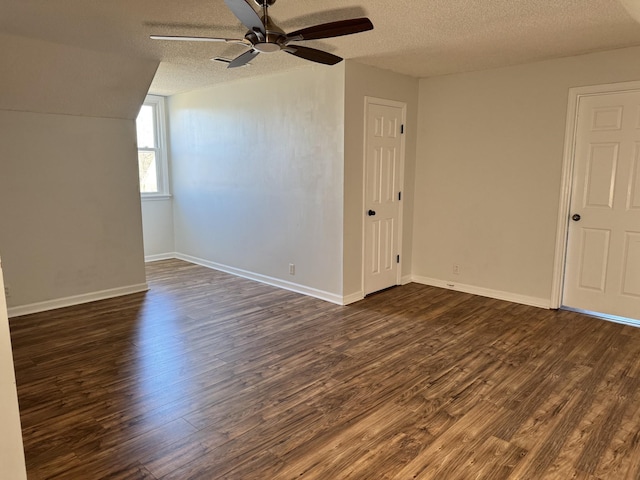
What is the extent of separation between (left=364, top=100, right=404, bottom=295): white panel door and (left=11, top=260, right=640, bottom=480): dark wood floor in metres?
0.61

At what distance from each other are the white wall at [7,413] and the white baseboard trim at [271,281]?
3.45 metres

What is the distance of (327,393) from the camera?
106 inches

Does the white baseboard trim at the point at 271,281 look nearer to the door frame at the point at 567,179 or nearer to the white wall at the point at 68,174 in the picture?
the white wall at the point at 68,174

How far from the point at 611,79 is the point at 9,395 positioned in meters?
4.69

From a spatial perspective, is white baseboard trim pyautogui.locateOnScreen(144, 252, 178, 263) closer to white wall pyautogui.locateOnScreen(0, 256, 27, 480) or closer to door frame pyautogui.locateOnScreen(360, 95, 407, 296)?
door frame pyautogui.locateOnScreen(360, 95, 407, 296)

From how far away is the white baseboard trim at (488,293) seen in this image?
14.3 feet

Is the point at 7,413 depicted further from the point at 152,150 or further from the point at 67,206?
the point at 152,150

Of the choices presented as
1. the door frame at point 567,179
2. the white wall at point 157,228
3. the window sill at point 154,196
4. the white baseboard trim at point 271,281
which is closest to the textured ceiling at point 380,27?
the door frame at point 567,179

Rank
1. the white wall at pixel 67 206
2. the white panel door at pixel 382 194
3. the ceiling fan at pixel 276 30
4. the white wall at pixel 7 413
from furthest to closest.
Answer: the white panel door at pixel 382 194, the white wall at pixel 67 206, the ceiling fan at pixel 276 30, the white wall at pixel 7 413

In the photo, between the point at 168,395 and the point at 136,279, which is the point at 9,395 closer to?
the point at 168,395

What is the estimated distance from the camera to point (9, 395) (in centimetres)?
111

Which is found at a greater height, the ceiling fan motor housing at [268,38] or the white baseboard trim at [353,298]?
the ceiling fan motor housing at [268,38]

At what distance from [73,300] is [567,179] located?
16.9ft

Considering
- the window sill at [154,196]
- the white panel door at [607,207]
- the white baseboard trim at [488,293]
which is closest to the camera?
the white panel door at [607,207]
